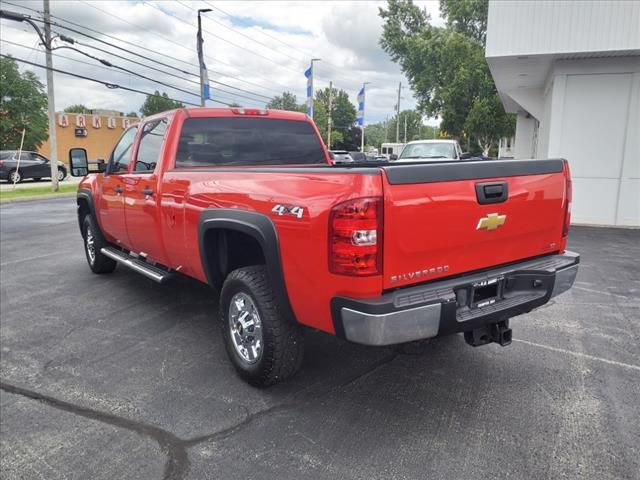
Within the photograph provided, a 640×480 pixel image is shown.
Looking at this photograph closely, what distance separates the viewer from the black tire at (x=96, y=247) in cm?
638

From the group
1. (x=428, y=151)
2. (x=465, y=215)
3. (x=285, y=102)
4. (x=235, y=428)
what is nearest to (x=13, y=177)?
(x=428, y=151)

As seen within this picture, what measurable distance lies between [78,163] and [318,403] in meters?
4.39

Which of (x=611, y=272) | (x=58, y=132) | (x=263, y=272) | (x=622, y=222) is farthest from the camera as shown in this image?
(x=58, y=132)

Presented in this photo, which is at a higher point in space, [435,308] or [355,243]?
[355,243]

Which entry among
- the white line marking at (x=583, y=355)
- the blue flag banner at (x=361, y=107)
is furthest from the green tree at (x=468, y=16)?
the white line marking at (x=583, y=355)

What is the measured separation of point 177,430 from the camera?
9.84ft

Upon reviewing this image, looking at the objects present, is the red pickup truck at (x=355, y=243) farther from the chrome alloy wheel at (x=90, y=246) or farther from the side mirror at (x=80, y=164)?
the chrome alloy wheel at (x=90, y=246)

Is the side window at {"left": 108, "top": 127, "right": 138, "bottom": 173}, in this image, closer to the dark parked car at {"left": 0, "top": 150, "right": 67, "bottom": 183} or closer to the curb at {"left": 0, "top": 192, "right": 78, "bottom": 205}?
the curb at {"left": 0, "top": 192, "right": 78, "bottom": 205}

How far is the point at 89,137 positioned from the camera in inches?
1912

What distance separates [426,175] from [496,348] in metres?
2.11

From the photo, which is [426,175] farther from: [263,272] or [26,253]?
[26,253]

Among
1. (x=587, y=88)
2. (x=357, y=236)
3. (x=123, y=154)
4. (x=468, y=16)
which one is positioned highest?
(x=468, y=16)

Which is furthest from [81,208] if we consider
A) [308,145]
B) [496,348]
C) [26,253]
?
[496,348]

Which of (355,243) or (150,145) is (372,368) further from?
(150,145)
